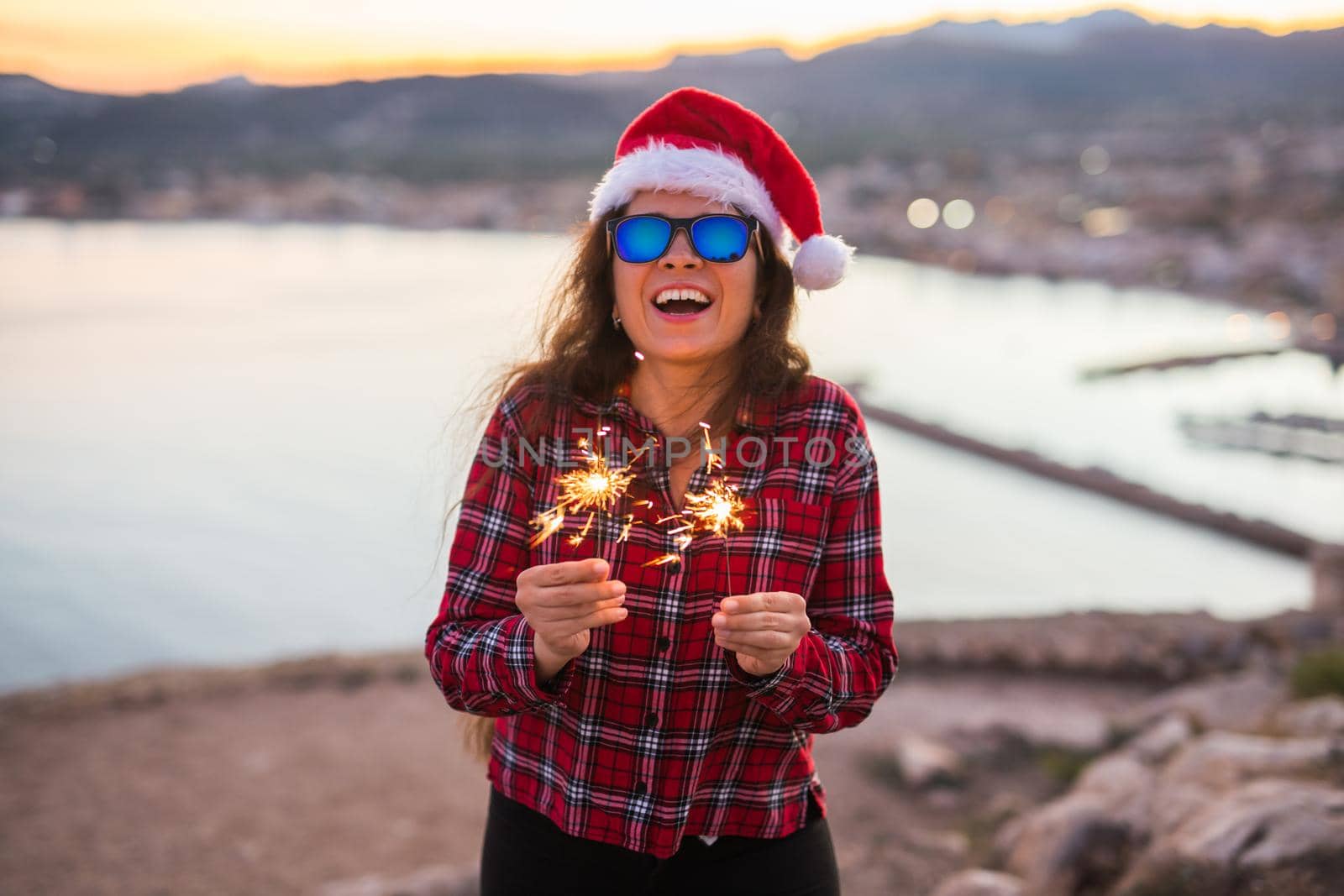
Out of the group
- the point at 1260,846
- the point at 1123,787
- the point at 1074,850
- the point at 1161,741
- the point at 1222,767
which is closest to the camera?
the point at 1260,846

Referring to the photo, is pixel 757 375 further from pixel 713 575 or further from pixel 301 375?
pixel 301 375

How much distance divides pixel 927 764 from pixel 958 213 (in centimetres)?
3246

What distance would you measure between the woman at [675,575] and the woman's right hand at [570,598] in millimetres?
61

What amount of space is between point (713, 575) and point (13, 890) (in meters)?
3.92

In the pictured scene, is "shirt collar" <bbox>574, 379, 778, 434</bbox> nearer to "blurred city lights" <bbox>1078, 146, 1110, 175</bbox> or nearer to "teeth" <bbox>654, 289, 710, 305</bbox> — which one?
"teeth" <bbox>654, 289, 710, 305</bbox>

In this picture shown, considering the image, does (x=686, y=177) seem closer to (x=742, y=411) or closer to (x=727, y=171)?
(x=727, y=171)

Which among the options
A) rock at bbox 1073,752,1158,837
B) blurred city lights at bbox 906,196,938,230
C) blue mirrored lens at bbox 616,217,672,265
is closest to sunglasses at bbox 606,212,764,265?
blue mirrored lens at bbox 616,217,672,265

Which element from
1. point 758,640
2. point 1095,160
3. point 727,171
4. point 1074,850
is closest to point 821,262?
point 727,171

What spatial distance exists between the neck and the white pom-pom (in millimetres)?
175

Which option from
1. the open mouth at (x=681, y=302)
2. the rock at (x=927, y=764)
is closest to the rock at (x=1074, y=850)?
the rock at (x=927, y=764)

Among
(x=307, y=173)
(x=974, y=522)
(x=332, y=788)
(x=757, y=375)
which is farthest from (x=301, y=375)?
(x=307, y=173)

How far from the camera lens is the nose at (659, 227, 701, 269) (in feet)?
4.13

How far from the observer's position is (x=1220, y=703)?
15.5 ft

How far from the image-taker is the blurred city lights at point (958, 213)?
33406 mm
